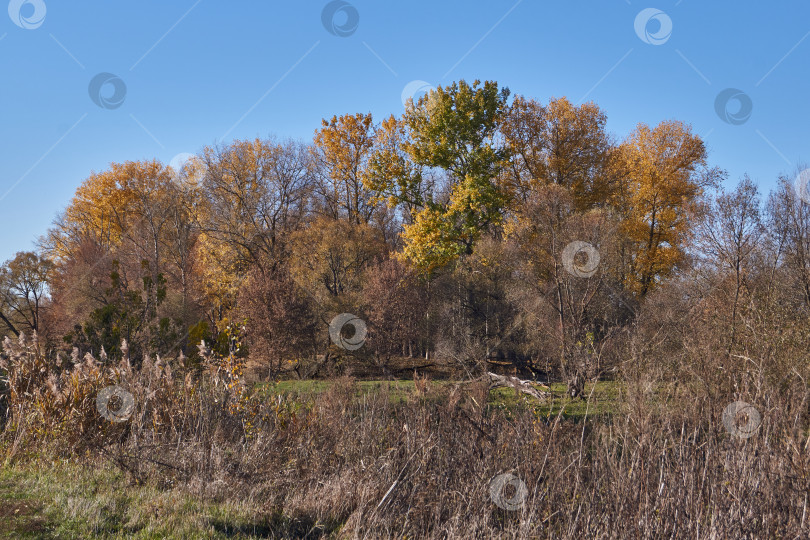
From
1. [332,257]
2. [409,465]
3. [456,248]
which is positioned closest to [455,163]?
[456,248]

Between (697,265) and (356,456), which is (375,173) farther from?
(356,456)

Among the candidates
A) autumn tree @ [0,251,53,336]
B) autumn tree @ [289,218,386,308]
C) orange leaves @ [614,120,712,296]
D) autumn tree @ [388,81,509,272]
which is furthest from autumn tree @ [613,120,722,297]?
autumn tree @ [0,251,53,336]

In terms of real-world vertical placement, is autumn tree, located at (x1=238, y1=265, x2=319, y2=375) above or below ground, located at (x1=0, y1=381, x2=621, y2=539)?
above

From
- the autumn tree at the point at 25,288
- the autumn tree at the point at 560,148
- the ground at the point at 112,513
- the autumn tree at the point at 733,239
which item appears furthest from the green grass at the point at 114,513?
the autumn tree at the point at 25,288

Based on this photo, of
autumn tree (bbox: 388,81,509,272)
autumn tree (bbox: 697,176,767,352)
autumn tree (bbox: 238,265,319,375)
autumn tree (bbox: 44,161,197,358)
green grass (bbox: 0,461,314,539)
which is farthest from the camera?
autumn tree (bbox: 44,161,197,358)

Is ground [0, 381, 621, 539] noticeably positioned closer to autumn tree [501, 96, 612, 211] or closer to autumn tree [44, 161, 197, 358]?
autumn tree [44, 161, 197, 358]

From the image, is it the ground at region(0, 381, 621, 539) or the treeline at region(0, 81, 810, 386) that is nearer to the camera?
the ground at region(0, 381, 621, 539)

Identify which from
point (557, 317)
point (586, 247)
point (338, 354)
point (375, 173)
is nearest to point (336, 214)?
point (375, 173)

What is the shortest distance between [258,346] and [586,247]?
12.8 metres

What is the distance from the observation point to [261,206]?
3412 centimetres

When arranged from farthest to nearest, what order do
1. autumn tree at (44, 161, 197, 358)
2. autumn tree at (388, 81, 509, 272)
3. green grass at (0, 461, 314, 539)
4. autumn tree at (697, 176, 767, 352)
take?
autumn tree at (44, 161, 197, 358)
autumn tree at (388, 81, 509, 272)
autumn tree at (697, 176, 767, 352)
green grass at (0, 461, 314, 539)

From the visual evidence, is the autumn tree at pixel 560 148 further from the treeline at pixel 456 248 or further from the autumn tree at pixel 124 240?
the autumn tree at pixel 124 240

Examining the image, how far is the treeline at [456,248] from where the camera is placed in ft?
61.0

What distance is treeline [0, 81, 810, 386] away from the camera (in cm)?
1859
